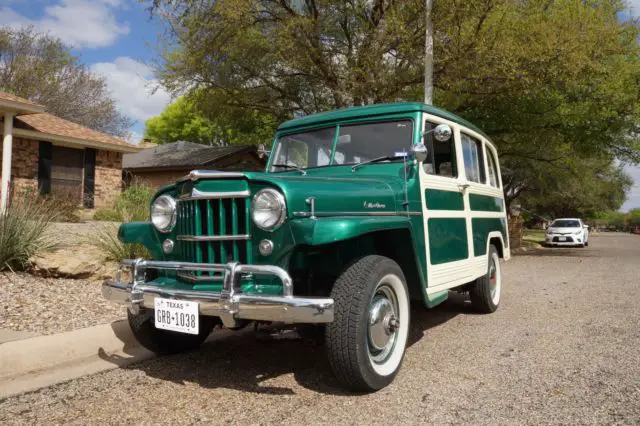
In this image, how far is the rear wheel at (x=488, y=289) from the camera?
5.80 metres

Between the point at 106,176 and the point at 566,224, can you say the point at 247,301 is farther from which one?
the point at 566,224

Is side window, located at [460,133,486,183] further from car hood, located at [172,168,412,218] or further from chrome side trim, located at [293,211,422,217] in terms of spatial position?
chrome side trim, located at [293,211,422,217]

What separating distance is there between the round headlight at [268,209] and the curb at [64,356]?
6.22 feet

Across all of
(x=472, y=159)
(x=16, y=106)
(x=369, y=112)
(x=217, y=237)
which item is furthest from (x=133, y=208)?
(x=16, y=106)

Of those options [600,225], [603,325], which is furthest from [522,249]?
[600,225]

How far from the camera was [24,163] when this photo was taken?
1517 cm

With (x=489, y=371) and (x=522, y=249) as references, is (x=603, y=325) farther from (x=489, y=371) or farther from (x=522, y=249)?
(x=522, y=249)

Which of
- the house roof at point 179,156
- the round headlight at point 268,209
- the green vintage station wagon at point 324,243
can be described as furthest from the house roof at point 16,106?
the round headlight at point 268,209

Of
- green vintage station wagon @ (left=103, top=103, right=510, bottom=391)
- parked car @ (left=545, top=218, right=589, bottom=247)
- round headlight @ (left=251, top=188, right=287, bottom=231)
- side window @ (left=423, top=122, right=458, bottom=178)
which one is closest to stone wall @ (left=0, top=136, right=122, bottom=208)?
green vintage station wagon @ (left=103, top=103, right=510, bottom=391)

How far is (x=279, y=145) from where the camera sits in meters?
5.02

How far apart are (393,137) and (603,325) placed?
10.2ft

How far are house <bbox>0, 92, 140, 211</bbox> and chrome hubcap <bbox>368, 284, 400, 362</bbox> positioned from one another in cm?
1255

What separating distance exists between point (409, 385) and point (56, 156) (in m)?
15.9

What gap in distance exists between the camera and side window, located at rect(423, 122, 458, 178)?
14.6 feet
